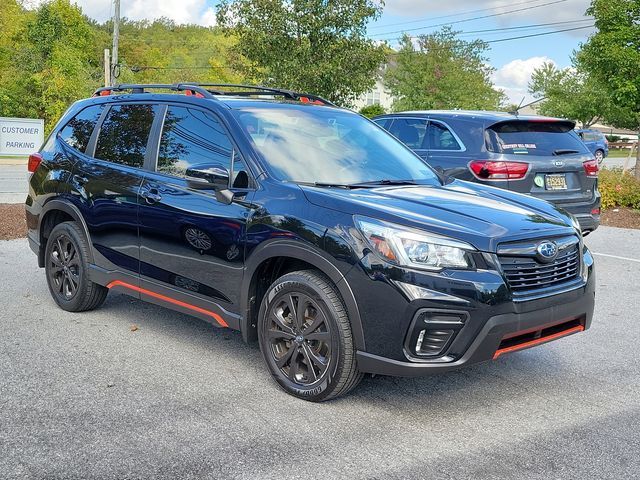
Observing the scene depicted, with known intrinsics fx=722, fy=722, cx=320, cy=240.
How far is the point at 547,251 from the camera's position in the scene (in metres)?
4.11

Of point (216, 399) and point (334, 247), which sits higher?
point (334, 247)

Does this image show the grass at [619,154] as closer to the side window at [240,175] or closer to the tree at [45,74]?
the tree at [45,74]

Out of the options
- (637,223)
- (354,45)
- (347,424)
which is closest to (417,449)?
(347,424)

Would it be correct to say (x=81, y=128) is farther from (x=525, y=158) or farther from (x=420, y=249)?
(x=525, y=158)

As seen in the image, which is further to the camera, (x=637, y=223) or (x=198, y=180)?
(x=637, y=223)

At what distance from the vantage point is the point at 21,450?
356 centimetres

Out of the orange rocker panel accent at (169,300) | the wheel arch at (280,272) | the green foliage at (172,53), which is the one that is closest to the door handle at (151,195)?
the orange rocker panel accent at (169,300)

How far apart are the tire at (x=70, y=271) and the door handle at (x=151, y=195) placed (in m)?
0.98

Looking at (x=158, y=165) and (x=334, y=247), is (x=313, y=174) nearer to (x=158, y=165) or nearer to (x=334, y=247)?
(x=334, y=247)

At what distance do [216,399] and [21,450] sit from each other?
44.4 inches

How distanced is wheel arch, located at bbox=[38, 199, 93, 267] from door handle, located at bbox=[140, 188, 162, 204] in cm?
91

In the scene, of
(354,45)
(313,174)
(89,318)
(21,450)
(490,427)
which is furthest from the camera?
(354,45)

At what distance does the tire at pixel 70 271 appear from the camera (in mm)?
5895

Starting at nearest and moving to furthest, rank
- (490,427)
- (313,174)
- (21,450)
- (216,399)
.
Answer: (21,450), (490,427), (216,399), (313,174)
